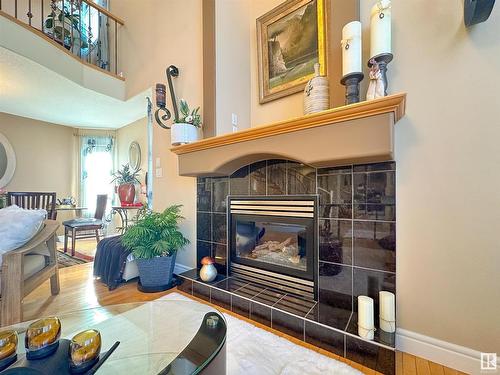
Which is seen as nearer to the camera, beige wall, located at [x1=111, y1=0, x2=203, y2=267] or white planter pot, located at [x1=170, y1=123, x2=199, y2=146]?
white planter pot, located at [x1=170, y1=123, x2=199, y2=146]

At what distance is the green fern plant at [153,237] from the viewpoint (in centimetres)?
199

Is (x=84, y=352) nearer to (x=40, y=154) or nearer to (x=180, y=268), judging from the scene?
(x=180, y=268)

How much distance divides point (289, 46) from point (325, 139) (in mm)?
1143

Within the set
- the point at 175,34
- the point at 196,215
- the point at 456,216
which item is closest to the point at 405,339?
the point at 456,216

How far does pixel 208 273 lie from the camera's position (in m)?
1.91

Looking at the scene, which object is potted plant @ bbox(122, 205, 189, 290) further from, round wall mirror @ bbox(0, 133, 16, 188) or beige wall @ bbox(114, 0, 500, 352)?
round wall mirror @ bbox(0, 133, 16, 188)

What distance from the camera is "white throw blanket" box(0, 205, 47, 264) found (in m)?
1.47

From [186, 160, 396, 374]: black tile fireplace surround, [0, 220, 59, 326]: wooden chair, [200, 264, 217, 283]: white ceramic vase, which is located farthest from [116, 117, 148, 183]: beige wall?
[186, 160, 396, 374]: black tile fireplace surround

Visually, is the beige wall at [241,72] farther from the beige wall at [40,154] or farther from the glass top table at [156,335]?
the beige wall at [40,154]

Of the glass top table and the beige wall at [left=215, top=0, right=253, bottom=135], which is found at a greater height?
the beige wall at [left=215, top=0, right=253, bottom=135]

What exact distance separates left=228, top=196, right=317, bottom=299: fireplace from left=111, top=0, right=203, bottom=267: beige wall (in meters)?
0.54

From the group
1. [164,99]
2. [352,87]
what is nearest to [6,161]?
[164,99]

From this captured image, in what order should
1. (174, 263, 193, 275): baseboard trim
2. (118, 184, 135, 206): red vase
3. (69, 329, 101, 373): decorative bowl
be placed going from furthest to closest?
(118, 184, 135, 206): red vase
(174, 263, 193, 275): baseboard trim
(69, 329, 101, 373): decorative bowl

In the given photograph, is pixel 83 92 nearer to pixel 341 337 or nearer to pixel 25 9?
pixel 25 9
